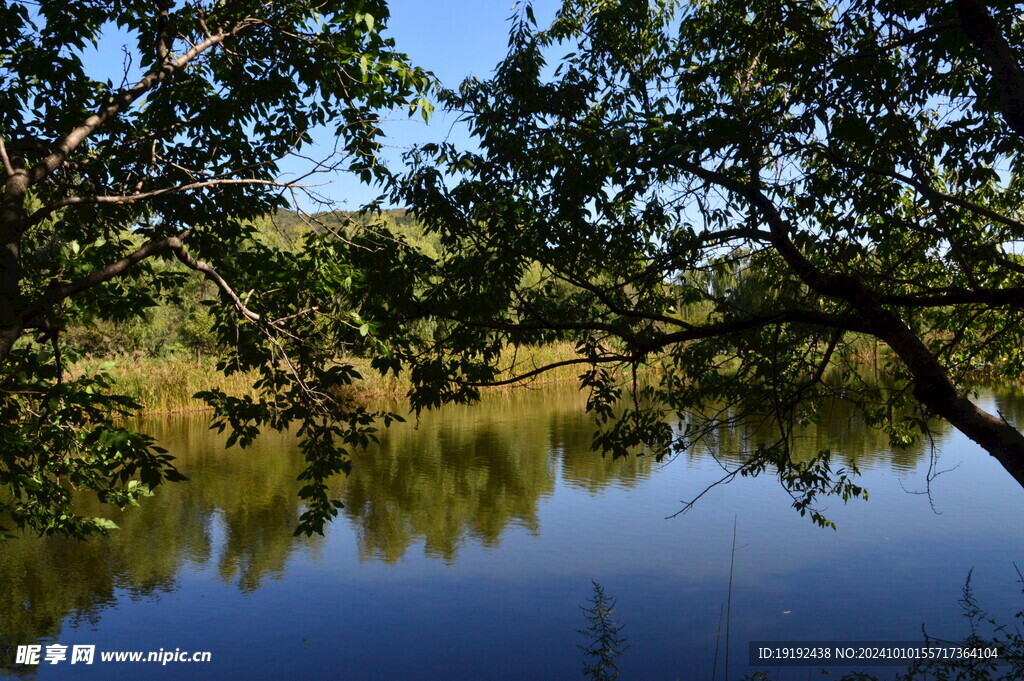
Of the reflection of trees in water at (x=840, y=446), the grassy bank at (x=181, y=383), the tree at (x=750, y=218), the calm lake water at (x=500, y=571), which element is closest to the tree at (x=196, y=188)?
the tree at (x=750, y=218)

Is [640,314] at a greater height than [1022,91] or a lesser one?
lesser

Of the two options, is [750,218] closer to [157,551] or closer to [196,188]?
[196,188]

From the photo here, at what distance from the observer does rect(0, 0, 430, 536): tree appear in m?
6.39

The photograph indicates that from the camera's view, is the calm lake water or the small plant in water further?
the calm lake water

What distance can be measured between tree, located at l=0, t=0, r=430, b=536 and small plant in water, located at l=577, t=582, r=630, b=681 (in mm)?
3366

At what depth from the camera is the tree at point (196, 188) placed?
21.0 ft

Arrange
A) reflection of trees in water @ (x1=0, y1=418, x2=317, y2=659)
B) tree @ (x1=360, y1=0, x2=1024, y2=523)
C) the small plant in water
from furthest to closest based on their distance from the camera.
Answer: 1. reflection of trees in water @ (x1=0, y1=418, x2=317, y2=659)
2. the small plant in water
3. tree @ (x1=360, y1=0, x2=1024, y2=523)

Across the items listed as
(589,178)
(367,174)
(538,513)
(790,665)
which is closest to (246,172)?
(367,174)

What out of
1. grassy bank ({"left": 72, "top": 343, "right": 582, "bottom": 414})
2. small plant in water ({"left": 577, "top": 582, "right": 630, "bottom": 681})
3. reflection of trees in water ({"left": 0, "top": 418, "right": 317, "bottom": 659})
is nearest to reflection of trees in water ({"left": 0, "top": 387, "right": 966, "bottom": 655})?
reflection of trees in water ({"left": 0, "top": 418, "right": 317, "bottom": 659})

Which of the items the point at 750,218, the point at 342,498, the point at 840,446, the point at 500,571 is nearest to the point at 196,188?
the point at 750,218

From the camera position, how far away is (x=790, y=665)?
826 cm

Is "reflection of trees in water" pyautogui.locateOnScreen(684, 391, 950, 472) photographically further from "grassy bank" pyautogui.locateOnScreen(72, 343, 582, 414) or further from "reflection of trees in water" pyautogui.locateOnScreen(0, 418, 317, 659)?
"reflection of trees in water" pyautogui.locateOnScreen(0, 418, 317, 659)

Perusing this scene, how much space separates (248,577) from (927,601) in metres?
8.24

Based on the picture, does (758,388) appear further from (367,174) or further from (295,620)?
(295,620)
